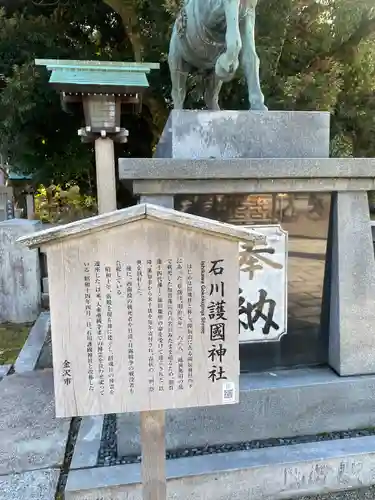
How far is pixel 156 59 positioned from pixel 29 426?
6380mm

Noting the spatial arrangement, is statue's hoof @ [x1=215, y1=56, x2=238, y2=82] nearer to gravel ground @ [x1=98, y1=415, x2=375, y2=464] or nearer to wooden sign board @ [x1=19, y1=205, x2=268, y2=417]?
wooden sign board @ [x1=19, y1=205, x2=268, y2=417]

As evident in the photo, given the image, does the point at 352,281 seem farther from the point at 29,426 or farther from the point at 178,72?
the point at 29,426

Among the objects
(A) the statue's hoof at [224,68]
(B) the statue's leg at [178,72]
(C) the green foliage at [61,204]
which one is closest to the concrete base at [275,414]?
(A) the statue's hoof at [224,68]

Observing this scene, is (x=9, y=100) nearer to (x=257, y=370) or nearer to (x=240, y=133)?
(x=240, y=133)

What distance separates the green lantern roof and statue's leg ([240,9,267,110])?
270 centimetres

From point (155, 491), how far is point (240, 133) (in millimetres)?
2141

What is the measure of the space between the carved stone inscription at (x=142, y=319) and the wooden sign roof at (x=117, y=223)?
4cm

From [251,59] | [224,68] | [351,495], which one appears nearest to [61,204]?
[251,59]

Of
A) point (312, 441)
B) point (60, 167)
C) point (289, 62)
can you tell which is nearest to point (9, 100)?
point (60, 167)

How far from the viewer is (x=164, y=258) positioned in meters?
1.55

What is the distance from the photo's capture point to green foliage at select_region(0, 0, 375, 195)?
6.62 m

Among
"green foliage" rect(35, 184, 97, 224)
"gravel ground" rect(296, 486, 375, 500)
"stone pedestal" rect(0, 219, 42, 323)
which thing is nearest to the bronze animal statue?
"gravel ground" rect(296, 486, 375, 500)

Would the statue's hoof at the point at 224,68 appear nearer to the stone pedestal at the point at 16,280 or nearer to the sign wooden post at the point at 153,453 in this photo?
the sign wooden post at the point at 153,453

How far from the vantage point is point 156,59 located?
7285mm
